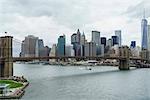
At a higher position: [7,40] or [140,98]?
[7,40]

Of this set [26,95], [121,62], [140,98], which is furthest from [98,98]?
[121,62]

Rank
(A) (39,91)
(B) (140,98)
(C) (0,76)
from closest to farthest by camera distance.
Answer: (B) (140,98)
(A) (39,91)
(C) (0,76)

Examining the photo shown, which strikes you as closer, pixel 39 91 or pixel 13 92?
pixel 13 92

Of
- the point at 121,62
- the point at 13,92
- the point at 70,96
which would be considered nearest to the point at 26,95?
the point at 13,92

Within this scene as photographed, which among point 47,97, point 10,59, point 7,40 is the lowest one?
point 47,97

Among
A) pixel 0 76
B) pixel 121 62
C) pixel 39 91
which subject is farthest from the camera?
pixel 121 62

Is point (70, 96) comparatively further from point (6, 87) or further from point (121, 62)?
point (121, 62)
